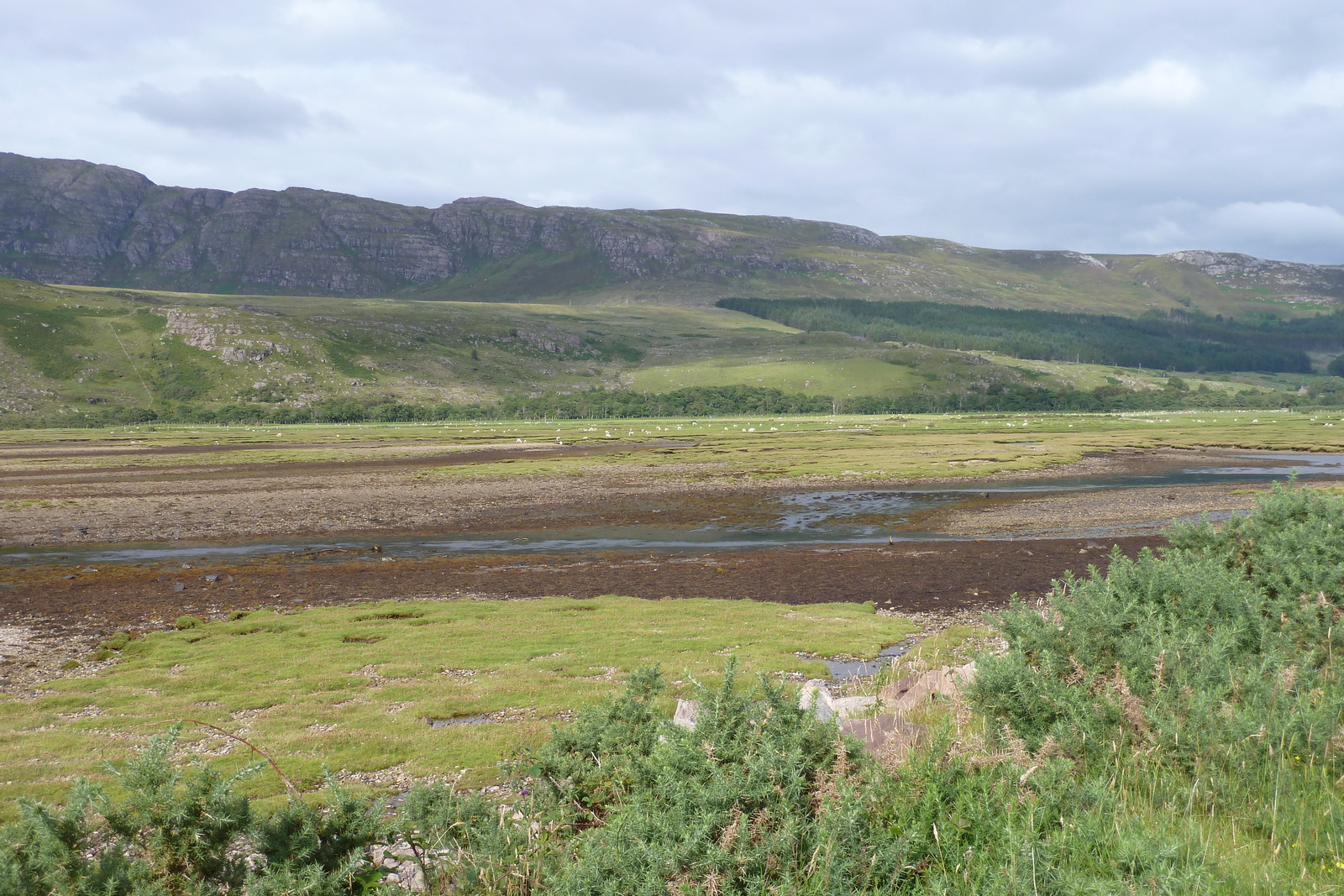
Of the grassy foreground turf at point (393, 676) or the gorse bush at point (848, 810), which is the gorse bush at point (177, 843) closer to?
the gorse bush at point (848, 810)

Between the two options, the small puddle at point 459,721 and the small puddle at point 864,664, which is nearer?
the small puddle at point 459,721

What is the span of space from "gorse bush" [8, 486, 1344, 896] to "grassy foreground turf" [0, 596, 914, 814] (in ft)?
10.9

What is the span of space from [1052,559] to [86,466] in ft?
332

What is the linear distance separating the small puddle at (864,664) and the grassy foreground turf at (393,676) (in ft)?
1.06

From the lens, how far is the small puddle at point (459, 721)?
14422mm

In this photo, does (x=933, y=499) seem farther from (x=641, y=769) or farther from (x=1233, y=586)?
(x=641, y=769)

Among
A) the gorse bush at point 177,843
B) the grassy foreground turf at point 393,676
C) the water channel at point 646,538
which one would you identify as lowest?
the water channel at point 646,538

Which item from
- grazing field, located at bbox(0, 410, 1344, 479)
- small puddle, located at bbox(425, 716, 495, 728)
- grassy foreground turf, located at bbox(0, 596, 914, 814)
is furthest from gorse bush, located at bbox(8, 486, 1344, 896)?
grazing field, located at bbox(0, 410, 1344, 479)

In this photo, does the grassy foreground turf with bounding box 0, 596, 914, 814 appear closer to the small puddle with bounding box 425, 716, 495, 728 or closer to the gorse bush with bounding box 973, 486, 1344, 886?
the small puddle with bounding box 425, 716, 495, 728

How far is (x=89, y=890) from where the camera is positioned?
187 inches

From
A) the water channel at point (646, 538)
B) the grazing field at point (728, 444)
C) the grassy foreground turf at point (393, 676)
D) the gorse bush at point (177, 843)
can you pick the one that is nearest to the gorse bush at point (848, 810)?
the gorse bush at point (177, 843)

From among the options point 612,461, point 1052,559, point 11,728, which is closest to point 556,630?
point 11,728

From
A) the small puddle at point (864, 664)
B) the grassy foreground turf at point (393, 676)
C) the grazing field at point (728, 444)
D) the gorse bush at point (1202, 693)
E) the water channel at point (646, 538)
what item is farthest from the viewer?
the grazing field at point (728, 444)

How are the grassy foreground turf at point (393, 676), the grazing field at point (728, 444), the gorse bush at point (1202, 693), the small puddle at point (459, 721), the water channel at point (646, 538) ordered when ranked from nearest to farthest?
the gorse bush at point (1202, 693), the grassy foreground turf at point (393, 676), the small puddle at point (459, 721), the water channel at point (646, 538), the grazing field at point (728, 444)
